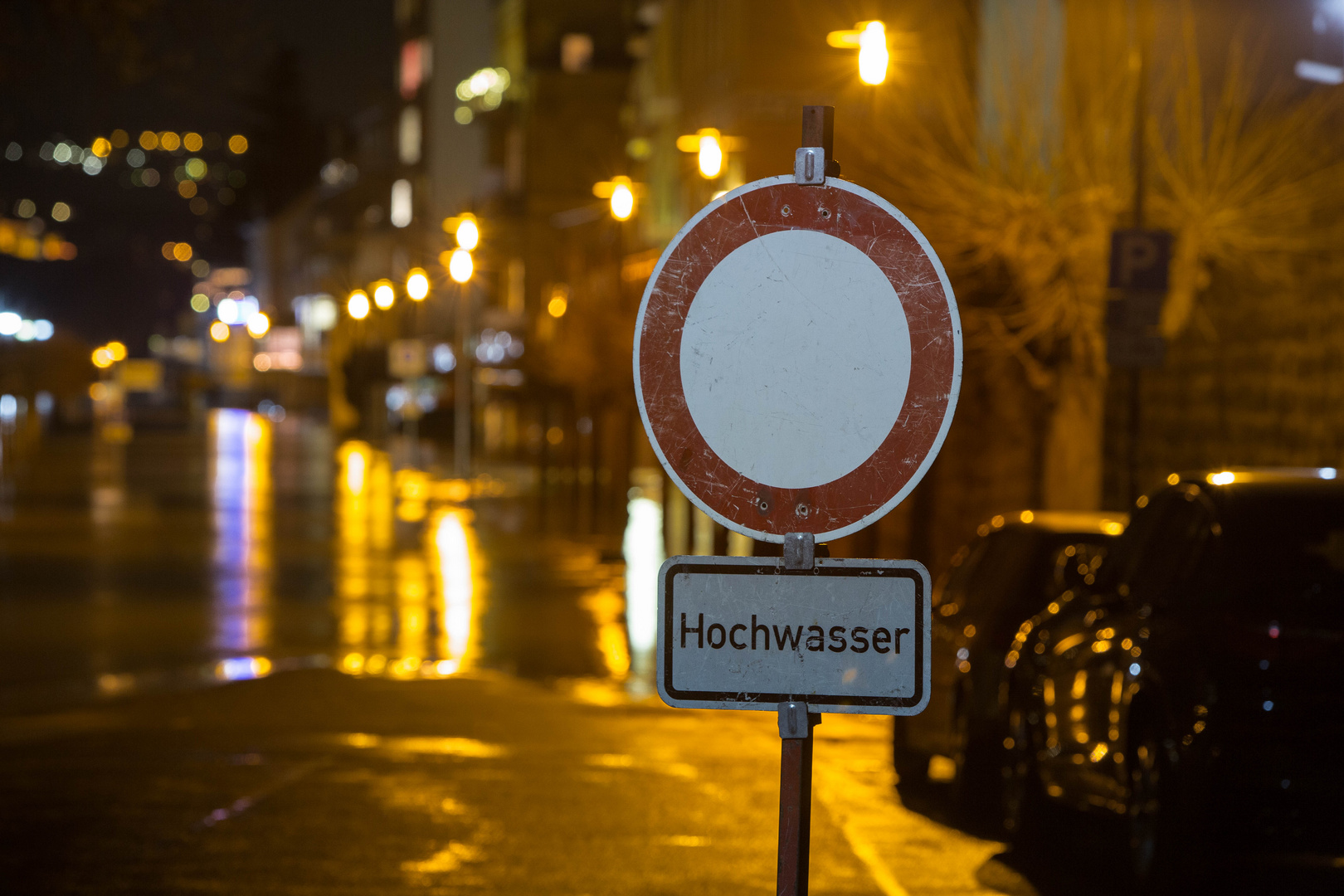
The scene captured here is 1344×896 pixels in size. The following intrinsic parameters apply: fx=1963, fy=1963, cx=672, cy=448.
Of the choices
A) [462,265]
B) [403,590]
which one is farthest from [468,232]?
[403,590]

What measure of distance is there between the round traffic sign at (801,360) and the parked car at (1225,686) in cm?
316

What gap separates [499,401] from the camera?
62562 millimetres

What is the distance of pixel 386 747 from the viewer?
10.8 m

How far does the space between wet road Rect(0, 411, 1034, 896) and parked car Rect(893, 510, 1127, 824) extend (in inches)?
13.2

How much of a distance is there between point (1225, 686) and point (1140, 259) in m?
9.20

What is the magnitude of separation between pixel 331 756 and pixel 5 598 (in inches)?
382

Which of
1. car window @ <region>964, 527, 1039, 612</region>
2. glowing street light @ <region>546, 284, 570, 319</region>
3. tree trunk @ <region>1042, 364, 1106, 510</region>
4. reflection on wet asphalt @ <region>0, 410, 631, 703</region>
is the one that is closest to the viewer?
car window @ <region>964, 527, 1039, 612</region>

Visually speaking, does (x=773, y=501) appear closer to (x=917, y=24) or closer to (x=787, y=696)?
(x=787, y=696)

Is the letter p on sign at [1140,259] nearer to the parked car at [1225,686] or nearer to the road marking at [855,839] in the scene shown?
the road marking at [855,839]

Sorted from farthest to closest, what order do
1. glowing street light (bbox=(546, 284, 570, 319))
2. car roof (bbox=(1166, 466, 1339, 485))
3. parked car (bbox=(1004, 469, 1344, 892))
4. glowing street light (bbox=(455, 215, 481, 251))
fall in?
glowing street light (bbox=(546, 284, 570, 319)) → glowing street light (bbox=(455, 215, 481, 251)) → car roof (bbox=(1166, 466, 1339, 485)) → parked car (bbox=(1004, 469, 1344, 892))

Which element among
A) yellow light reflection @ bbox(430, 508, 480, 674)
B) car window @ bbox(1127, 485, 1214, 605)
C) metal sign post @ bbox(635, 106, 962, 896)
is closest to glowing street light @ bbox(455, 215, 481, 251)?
yellow light reflection @ bbox(430, 508, 480, 674)

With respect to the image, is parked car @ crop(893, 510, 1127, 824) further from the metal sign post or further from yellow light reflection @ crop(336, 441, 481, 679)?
yellow light reflection @ crop(336, 441, 481, 679)

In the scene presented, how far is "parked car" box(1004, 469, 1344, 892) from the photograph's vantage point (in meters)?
6.77

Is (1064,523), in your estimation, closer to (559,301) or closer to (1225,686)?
(1225,686)
